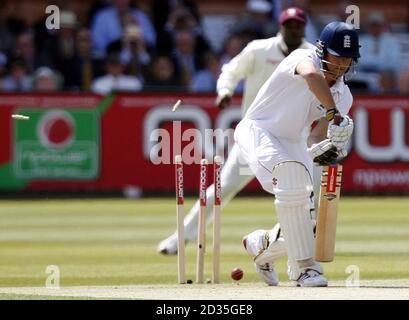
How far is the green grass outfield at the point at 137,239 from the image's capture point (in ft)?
32.3

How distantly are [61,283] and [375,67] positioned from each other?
506 inches

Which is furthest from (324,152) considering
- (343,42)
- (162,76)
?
(162,76)

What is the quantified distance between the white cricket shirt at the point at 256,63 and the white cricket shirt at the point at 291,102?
2.48m

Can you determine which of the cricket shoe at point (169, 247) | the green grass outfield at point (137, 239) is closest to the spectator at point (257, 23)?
the green grass outfield at point (137, 239)

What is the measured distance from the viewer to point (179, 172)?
8578 mm

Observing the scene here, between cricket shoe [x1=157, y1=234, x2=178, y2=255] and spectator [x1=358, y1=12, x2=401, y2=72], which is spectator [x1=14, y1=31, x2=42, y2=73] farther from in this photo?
cricket shoe [x1=157, y1=234, x2=178, y2=255]

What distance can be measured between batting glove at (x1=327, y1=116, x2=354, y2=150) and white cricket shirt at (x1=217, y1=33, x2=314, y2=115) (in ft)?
10.4

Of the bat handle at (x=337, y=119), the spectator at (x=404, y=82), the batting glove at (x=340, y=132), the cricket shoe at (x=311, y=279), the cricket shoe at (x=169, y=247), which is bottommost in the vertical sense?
the cricket shoe at (x=169, y=247)

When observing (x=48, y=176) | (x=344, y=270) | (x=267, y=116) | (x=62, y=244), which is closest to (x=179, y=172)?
(x=267, y=116)

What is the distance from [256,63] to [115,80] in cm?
838

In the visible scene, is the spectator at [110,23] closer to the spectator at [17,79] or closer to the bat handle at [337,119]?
the spectator at [17,79]

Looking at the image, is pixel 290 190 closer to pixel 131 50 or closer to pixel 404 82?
pixel 131 50
